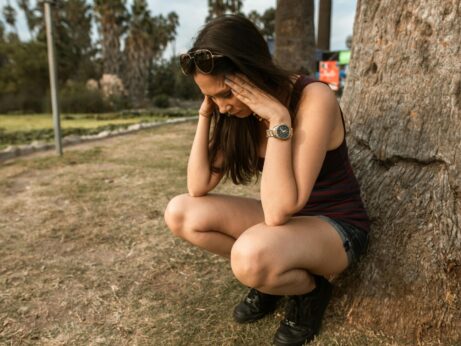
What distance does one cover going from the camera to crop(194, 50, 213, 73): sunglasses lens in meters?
1.52

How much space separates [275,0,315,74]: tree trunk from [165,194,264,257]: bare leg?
15.2 ft

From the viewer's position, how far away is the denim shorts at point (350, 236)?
164 cm

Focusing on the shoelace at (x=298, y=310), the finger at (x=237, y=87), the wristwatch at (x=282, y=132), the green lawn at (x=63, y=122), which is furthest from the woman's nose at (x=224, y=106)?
the green lawn at (x=63, y=122)

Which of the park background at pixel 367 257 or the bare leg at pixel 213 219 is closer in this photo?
the park background at pixel 367 257

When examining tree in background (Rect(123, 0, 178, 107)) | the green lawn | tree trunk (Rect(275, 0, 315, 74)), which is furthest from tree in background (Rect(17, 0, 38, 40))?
tree trunk (Rect(275, 0, 315, 74))

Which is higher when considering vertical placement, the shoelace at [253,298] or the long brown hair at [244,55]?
the long brown hair at [244,55]

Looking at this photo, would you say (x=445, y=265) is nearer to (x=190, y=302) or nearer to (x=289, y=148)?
(x=289, y=148)

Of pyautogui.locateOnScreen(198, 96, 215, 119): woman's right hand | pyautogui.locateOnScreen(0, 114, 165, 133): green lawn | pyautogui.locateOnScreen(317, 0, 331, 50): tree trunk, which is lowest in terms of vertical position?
pyautogui.locateOnScreen(0, 114, 165, 133): green lawn

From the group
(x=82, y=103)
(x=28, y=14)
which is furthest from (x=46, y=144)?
(x=28, y=14)

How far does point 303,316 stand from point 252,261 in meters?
0.42

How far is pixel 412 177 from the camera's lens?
1.77 m

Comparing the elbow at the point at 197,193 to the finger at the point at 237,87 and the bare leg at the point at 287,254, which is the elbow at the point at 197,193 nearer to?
the bare leg at the point at 287,254

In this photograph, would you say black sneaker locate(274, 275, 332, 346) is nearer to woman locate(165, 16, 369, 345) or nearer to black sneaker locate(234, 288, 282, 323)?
woman locate(165, 16, 369, 345)

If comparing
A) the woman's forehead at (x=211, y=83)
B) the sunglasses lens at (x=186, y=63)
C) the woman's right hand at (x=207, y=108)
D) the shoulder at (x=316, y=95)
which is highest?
the sunglasses lens at (x=186, y=63)
